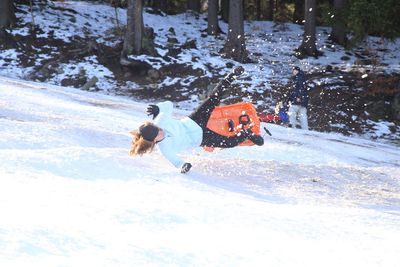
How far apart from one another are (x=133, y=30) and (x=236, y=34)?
4145mm

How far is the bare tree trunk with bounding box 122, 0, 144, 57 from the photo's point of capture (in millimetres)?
19234

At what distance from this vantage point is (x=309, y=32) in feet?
70.7

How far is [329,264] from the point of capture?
2816 millimetres


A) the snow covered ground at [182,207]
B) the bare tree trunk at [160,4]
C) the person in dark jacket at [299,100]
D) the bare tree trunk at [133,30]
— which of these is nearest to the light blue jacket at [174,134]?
the snow covered ground at [182,207]

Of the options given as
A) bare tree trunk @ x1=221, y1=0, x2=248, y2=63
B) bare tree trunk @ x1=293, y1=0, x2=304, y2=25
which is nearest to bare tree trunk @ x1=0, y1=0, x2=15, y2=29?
bare tree trunk @ x1=221, y1=0, x2=248, y2=63

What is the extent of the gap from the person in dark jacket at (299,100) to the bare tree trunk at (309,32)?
9.29 m

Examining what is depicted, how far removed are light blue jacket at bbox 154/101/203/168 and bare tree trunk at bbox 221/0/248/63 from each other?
14518 mm

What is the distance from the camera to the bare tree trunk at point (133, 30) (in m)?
19.2

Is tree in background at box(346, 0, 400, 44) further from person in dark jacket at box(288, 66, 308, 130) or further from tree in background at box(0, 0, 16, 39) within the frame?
tree in background at box(0, 0, 16, 39)

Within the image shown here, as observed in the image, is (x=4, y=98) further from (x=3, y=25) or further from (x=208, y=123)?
(x=3, y=25)

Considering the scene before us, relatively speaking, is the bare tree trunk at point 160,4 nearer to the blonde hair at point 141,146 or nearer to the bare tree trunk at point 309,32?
the bare tree trunk at point 309,32

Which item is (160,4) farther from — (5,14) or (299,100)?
(299,100)

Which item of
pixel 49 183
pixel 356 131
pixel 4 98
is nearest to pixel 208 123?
pixel 49 183

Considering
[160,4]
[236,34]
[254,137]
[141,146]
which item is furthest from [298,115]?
[160,4]
